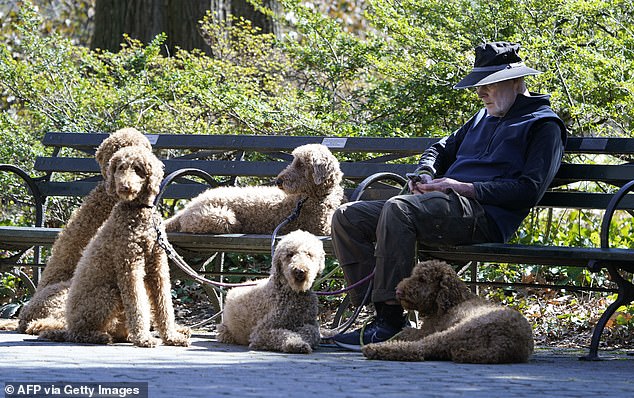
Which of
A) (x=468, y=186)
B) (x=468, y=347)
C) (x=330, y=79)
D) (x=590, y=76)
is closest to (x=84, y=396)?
(x=468, y=347)

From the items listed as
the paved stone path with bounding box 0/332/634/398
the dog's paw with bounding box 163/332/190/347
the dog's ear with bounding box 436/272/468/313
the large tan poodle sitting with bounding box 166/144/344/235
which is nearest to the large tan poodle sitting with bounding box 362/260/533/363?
the dog's ear with bounding box 436/272/468/313

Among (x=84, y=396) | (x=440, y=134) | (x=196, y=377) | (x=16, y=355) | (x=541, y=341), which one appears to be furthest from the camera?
(x=440, y=134)

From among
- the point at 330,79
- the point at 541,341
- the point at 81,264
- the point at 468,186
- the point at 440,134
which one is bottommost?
the point at 541,341

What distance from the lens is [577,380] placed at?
4.39 m

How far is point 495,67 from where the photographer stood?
6.30 meters

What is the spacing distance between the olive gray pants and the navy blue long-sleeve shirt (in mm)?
128

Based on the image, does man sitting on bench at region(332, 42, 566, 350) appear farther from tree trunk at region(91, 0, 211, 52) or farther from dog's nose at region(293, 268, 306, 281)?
tree trunk at region(91, 0, 211, 52)

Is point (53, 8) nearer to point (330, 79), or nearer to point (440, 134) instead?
point (330, 79)

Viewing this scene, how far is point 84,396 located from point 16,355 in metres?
1.56

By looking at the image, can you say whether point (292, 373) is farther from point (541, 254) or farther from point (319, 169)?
point (319, 169)

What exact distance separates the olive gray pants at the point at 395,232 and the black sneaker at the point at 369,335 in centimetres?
16

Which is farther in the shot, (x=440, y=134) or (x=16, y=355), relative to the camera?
(x=440, y=134)

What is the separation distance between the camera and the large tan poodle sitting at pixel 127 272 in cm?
551

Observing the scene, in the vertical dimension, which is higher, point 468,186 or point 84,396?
point 468,186
